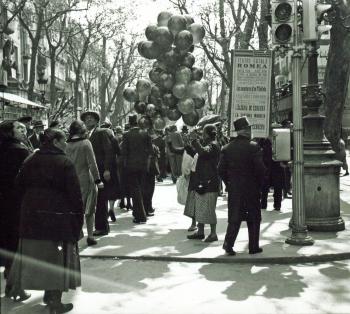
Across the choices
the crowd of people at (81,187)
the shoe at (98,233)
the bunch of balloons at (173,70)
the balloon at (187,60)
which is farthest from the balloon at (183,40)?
the shoe at (98,233)

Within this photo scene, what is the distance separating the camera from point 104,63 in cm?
4075

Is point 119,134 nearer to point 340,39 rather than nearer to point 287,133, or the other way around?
point 340,39

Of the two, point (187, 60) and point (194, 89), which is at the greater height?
point (187, 60)

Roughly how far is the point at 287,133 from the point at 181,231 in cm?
241

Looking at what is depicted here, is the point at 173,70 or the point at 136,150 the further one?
the point at 173,70

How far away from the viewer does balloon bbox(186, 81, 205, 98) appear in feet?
58.7

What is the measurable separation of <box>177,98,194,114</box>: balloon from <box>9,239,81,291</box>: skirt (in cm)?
1297

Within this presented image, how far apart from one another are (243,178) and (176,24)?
11.0 metres

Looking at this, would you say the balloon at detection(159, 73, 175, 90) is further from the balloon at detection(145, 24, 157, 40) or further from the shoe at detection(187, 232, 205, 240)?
the shoe at detection(187, 232, 205, 240)

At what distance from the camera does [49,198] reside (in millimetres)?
5105

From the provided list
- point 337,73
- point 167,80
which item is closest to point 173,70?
point 167,80

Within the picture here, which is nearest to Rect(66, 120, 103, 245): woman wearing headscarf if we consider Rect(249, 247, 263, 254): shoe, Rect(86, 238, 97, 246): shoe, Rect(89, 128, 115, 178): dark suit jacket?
Rect(86, 238, 97, 246): shoe

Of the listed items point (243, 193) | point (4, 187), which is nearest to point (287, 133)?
point (243, 193)

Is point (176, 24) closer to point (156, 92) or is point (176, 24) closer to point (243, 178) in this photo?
point (156, 92)
